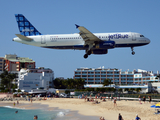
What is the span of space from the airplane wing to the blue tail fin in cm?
1232

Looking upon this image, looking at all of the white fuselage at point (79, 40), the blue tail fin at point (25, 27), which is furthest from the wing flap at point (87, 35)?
the blue tail fin at point (25, 27)

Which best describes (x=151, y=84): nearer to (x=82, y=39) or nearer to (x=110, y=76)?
(x=110, y=76)

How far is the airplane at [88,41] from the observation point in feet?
152

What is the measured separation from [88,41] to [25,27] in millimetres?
17880

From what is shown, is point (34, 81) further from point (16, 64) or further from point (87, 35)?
point (87, 35)

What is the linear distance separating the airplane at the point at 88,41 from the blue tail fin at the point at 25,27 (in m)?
3.75

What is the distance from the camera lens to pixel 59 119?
39.5m

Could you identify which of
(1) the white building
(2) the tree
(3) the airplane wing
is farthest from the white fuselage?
(2) the tree

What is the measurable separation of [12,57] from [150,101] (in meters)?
142

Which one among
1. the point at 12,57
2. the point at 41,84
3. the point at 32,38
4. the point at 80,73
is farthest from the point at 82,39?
the point at 12,57

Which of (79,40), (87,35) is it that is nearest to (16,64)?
(79,40)

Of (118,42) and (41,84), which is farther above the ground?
(118,42)

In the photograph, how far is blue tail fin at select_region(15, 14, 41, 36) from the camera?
55037 mm

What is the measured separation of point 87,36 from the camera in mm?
46312
